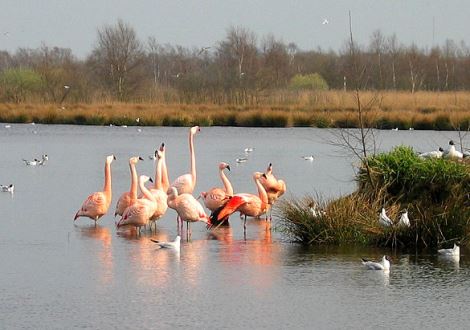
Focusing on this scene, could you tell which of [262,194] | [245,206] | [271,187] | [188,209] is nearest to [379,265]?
[188,209]

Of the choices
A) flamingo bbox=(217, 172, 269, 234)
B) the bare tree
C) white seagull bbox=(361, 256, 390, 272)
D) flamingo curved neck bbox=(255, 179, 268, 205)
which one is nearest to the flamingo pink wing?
flamingo bbox=(217, 172, 269, 234)

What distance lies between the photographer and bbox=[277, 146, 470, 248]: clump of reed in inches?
469

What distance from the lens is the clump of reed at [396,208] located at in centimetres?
1191

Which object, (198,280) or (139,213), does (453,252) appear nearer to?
(198,280)

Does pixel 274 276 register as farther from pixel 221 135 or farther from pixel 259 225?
pixel 221 135

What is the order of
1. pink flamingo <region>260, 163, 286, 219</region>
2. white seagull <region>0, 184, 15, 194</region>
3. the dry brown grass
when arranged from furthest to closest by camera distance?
1. the dry brown grass
2. white seagull <region>0, 184, 15, 194</region>
3. pink flamingo <region>260, 163, 286, 219</region>

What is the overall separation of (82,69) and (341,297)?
180 feet

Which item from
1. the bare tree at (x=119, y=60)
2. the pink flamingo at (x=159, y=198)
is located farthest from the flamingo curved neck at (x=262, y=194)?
the bare tree at (x=119, y=60)

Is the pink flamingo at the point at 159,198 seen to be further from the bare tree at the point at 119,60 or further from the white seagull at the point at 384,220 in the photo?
the bare tree at the point at 119,60

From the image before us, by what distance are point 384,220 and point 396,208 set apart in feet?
1.45

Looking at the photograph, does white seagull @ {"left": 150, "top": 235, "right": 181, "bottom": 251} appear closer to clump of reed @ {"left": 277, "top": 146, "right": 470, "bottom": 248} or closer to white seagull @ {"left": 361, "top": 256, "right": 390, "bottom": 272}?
clump of reed @ {"left": 277, "top": 146, "right": 470, "bottom": 248}

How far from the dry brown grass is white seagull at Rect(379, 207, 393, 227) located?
25.3m

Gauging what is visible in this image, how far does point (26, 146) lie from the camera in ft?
102

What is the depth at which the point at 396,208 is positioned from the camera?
12281 mm
